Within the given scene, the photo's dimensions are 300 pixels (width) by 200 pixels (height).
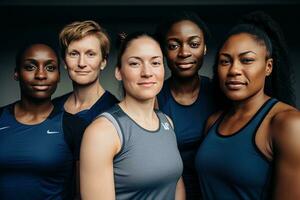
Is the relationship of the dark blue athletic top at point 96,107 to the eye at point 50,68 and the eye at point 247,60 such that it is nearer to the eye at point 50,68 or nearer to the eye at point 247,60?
the eye at point 50,68

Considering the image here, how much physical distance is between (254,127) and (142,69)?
1.28ft

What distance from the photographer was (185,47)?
146 cm

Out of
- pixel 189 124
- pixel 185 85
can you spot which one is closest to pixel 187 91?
pixel 185 85

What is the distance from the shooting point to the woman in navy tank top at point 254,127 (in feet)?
3.48

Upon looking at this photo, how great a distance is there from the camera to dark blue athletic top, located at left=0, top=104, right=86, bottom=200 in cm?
125

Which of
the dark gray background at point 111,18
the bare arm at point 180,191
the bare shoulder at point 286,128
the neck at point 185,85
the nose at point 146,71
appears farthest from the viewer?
the dark gray background at point 111,18

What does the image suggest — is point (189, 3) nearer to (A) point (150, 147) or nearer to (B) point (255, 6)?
(B) point (255, 6)

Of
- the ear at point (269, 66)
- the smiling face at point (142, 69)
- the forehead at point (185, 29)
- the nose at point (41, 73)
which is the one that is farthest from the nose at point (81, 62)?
the ear at point (269, 66)

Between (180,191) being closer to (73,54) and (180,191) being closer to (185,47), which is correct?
(185,47)

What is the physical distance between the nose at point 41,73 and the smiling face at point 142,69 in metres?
0.31

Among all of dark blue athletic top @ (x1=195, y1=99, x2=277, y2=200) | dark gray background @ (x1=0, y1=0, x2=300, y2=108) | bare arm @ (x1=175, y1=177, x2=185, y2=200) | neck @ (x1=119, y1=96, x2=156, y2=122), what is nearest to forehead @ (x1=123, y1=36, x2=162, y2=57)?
neck @ (x1=119, y1=96, x2=156, y2=122)

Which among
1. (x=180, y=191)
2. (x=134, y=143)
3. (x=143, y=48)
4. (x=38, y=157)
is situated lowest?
(x=180, y=191)

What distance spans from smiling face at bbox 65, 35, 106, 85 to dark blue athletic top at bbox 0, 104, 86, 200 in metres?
0.18

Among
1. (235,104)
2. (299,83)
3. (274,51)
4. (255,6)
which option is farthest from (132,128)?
(299,83)
